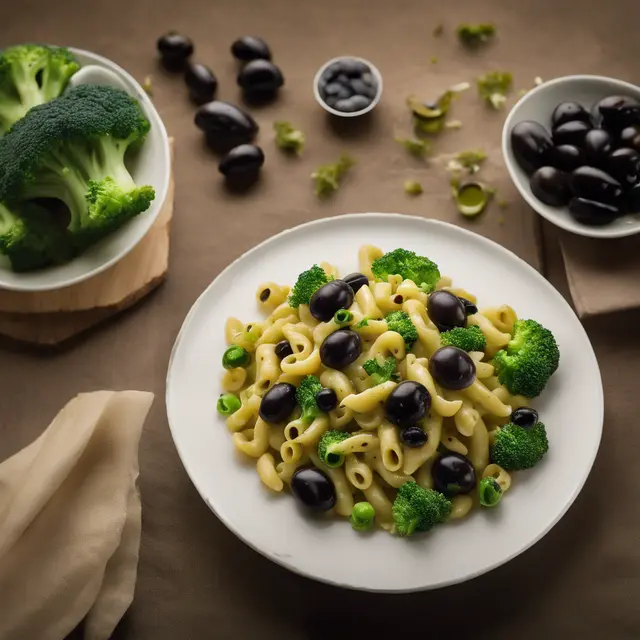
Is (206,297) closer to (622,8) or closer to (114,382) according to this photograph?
(114,382)

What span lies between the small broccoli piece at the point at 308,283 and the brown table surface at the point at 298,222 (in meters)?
0.42

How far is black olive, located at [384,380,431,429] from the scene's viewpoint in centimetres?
161

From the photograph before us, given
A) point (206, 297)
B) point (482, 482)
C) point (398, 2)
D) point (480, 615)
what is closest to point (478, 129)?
point (398, 2)

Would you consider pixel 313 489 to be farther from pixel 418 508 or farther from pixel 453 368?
pixel 453 368

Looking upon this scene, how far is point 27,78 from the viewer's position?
6.98ft

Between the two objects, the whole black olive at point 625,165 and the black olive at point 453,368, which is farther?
the whole black olive at point 625,165

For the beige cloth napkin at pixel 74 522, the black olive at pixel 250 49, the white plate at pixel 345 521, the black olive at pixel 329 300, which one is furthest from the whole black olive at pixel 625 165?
the beige cloth napkin at pixel 74 522

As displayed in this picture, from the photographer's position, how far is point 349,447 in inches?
65.1

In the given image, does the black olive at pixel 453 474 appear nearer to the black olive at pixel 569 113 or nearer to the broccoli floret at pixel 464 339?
the broccoli floret at pixel 464 339

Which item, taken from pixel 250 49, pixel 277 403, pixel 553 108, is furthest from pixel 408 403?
pixel 250 49

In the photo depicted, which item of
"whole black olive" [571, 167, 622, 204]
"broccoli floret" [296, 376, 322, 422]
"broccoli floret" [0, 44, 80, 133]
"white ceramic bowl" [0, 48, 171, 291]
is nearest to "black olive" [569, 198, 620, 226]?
"whole black olive" [571, 167, 622, 204]

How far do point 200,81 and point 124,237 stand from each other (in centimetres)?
55

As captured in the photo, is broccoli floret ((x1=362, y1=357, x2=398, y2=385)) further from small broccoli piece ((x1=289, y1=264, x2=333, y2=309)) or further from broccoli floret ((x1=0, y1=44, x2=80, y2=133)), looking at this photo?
broccoli floret ((x1=0, y1=44, x2=80, y2=133))

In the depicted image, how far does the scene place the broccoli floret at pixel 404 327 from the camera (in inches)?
67.6
